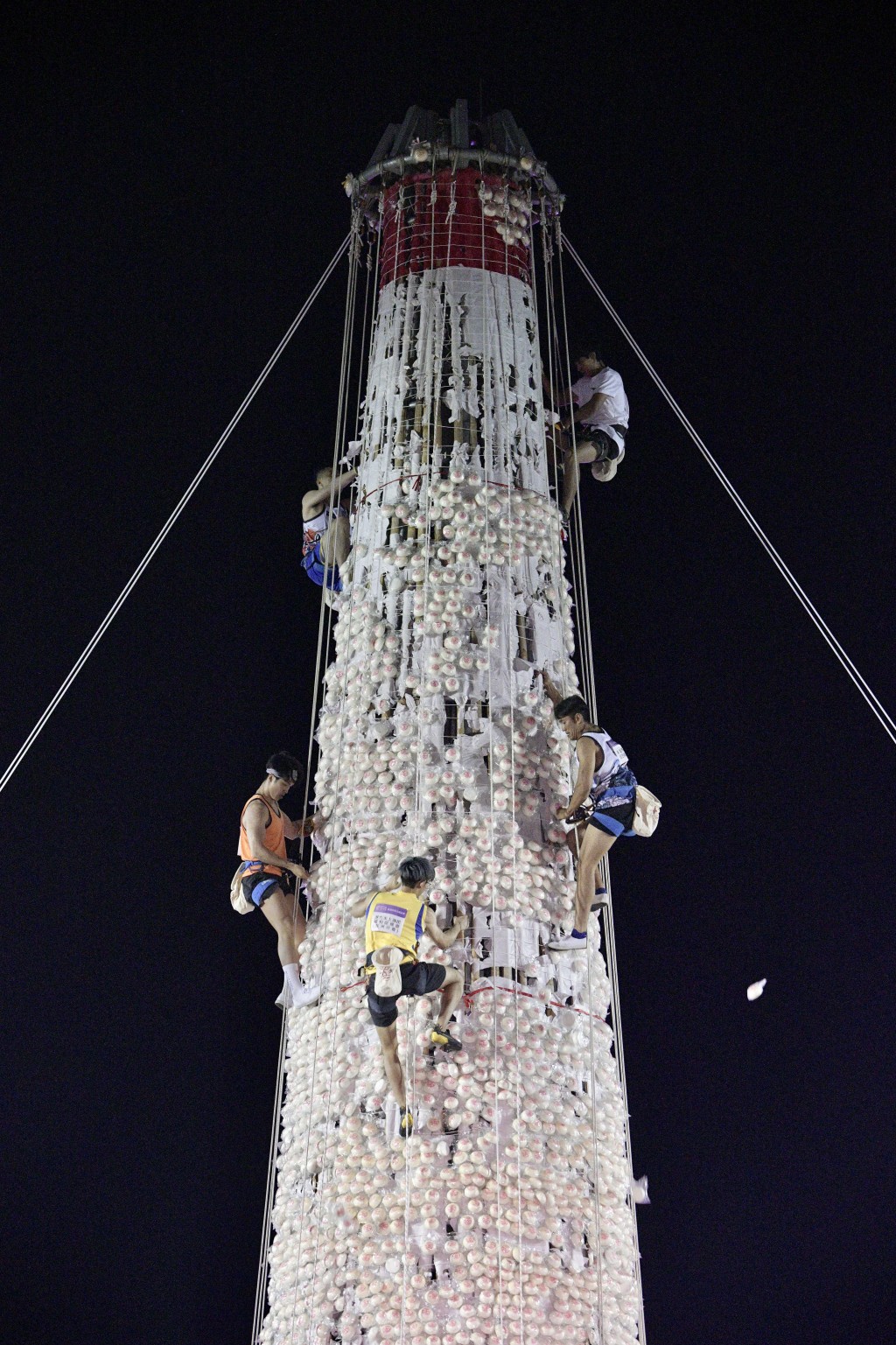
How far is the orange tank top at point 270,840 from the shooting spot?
25.6ft

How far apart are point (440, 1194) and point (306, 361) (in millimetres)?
7580

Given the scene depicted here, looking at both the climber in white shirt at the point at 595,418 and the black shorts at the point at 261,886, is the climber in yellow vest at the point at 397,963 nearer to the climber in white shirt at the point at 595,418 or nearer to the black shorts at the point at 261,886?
the black shorts at the point at 261,886

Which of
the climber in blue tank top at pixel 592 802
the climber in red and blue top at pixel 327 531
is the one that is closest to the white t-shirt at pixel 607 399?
the climber in red and blue top at pixel 327 531

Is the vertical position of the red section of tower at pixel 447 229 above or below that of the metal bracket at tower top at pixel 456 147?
below

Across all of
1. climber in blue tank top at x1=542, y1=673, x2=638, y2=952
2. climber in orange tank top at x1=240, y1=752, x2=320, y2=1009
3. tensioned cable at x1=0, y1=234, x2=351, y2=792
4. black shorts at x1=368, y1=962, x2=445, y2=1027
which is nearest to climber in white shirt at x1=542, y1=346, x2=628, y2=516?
tensioned cable at x1=0, y1=234, x2=351, y2=792

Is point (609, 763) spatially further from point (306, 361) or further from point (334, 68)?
point (334, 68)

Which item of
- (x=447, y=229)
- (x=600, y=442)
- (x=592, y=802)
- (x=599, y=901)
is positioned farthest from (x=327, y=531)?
(x=599, y=901)

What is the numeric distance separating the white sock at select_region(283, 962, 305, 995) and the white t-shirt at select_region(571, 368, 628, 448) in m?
3.89

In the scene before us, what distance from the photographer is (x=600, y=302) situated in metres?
12.5

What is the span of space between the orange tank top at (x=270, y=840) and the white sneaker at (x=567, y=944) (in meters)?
1.52

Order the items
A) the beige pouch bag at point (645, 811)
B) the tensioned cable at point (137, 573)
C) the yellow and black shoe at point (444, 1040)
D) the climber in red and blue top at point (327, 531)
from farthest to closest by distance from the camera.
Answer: the tensioned cable at point (137, 573)
the climber in red and blue top at point (327, 531)
the beige pouch bag at point (645, 811)
the yellow and black shoe at point (444, 1040)

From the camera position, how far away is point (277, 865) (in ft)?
25.6

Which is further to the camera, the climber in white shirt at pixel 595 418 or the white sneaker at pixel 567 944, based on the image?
the climber in white shirt at pixel 595 418

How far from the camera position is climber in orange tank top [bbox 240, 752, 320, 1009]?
7785mm
